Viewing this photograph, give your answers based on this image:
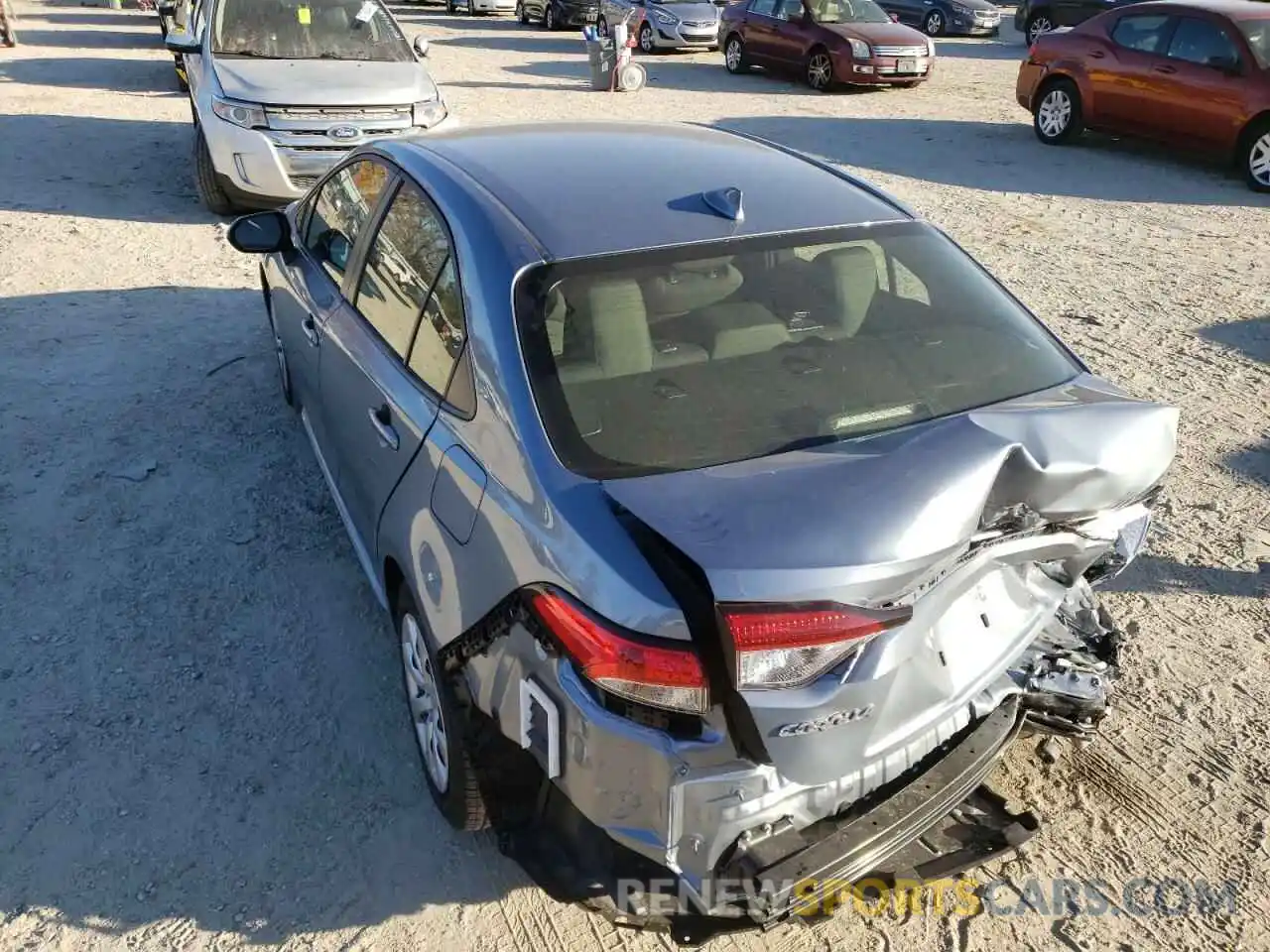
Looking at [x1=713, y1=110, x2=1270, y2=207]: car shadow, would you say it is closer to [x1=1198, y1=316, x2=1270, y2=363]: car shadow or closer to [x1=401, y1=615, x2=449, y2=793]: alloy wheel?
[x1=1198, y1=316, x2=1270, y2=363]: car shadow

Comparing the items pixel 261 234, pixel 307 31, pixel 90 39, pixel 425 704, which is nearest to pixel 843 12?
pixel 307 31

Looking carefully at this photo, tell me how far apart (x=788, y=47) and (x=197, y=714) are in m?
15.1

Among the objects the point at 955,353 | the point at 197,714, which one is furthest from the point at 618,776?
the point at 197,714

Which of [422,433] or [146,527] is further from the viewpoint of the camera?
[146,527]

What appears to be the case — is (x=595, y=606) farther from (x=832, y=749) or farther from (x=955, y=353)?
(x=955, y=353)

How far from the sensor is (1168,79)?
1067cm

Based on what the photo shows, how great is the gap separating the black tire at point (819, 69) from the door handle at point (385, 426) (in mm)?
13904

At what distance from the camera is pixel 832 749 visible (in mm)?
2102

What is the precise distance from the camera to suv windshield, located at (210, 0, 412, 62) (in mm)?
8914

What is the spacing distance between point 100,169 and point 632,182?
8.88 metres

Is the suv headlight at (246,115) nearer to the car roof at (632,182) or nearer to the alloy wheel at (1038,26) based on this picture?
the car roof at (632,182)

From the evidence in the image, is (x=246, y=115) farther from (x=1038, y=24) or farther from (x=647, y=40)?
(x=1038, y=24)

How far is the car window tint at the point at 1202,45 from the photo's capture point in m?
10.3

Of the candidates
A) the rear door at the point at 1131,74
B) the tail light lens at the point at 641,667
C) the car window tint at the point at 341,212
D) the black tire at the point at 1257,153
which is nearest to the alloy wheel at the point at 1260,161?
the black tire at the point at 1257,153
